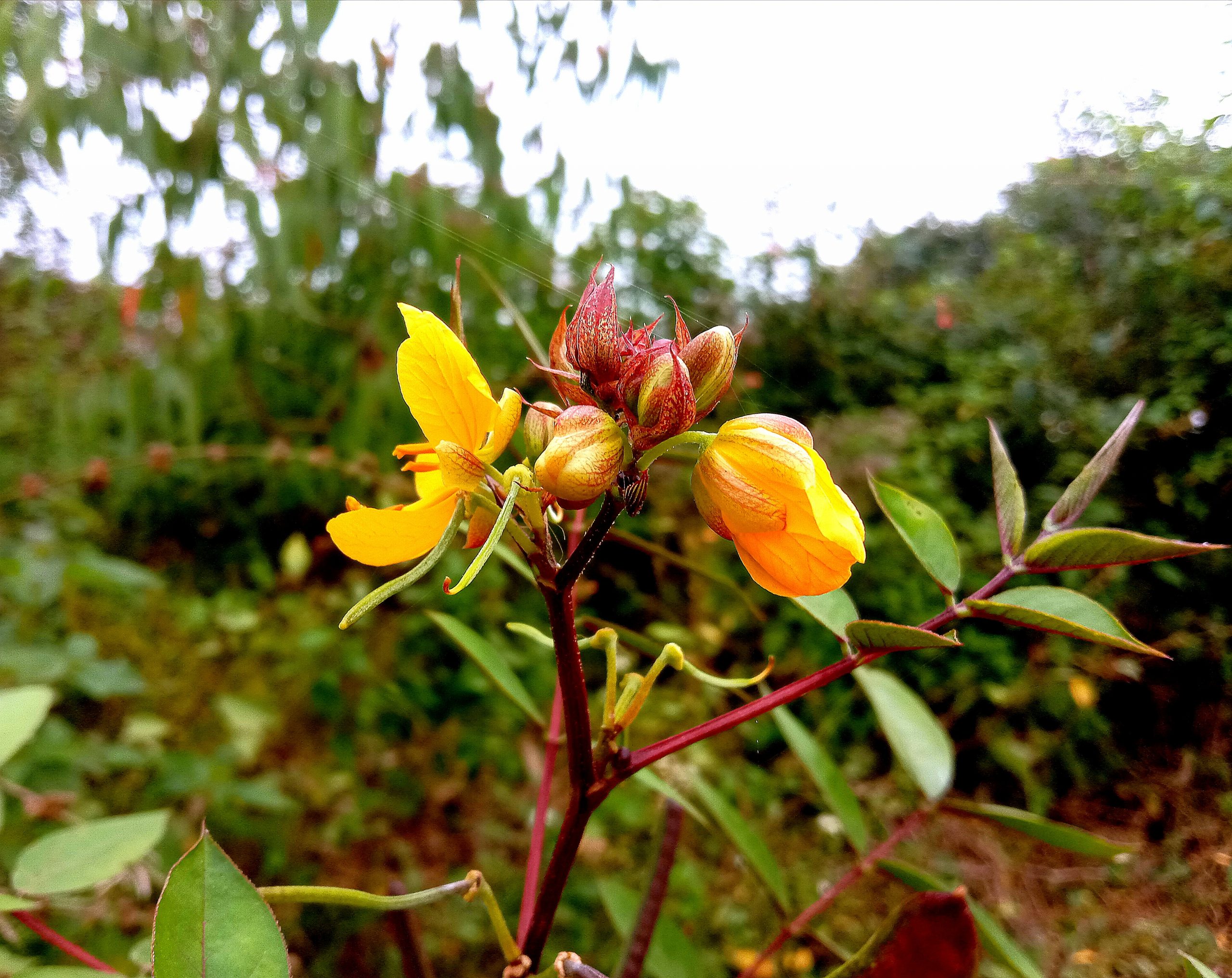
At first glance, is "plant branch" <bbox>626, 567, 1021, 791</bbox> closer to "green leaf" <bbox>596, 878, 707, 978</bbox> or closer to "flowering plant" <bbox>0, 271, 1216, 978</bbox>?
"flowering plant" <bbox>0, 271, 1216, 978</bbox>

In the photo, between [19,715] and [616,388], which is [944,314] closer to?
[616,388]

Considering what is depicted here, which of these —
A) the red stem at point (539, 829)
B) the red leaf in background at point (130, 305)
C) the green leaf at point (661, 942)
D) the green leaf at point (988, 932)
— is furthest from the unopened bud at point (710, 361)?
the red leaf in background at point (130, 305)

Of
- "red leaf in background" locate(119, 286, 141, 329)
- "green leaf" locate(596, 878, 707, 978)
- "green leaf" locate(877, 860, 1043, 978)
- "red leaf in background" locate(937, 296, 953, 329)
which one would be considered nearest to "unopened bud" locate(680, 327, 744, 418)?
"green leaf" locate(877, 860, 1043, 978)

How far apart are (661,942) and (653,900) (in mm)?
184

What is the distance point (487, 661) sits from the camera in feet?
1.79

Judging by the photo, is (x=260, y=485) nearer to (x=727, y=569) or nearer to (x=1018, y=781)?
(x=727, y=569)

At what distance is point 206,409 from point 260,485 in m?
0.23

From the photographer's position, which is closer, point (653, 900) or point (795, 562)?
point (795, 562)

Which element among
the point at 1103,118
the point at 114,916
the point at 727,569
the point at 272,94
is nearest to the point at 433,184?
the point at 272,94

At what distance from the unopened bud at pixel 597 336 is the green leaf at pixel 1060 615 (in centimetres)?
21

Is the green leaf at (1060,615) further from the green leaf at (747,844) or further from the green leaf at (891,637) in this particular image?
the green leaf at (747,844)

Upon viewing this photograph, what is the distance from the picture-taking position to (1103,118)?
678 millimetres

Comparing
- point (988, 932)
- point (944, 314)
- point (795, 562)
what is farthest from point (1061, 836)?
point (944, 314)

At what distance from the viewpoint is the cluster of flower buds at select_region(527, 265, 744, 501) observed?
12.2 inches
